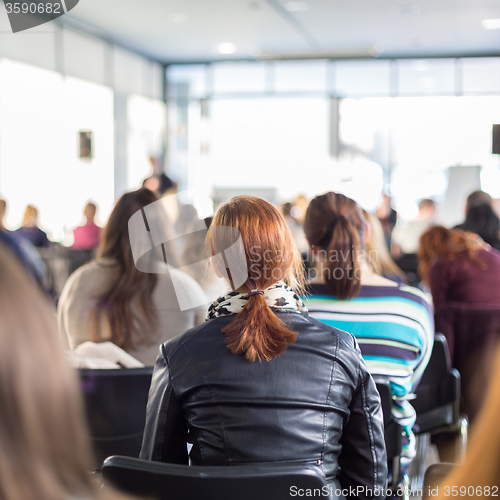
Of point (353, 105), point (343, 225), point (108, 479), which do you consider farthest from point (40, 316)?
point (353, 105)

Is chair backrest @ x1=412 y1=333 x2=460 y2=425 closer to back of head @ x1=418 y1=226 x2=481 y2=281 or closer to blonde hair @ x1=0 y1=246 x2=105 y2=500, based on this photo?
back of head @ x1=418 y1=226 x2=481 y2=281

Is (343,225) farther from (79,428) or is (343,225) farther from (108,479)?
→ (79,428)

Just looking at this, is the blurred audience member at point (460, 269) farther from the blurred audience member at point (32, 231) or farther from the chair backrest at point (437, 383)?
the blurred audience member at point (32, 231)

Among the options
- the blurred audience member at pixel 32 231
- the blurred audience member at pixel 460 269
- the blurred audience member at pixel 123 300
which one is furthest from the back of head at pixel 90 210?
the blurred audience member at pixel 123 300

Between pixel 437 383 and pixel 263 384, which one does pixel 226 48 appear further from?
pixel 263 384

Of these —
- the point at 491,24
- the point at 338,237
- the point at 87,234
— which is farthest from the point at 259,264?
the point at 491,24

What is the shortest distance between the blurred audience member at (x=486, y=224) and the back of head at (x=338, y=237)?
8.41 ft

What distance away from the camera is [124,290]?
7.77ft

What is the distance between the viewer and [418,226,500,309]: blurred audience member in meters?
3.29

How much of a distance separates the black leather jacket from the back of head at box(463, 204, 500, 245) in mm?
3380

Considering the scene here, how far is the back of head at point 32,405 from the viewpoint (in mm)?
530

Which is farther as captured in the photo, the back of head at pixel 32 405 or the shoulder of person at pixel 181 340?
the shoulder of person at pixel 181 340

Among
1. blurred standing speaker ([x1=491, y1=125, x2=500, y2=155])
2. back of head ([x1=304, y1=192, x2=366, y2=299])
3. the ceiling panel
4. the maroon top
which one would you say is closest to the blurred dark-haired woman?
back of head ([x1=304, y1=192, x2=366, y2=299])

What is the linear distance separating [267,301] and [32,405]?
939 millimetres
